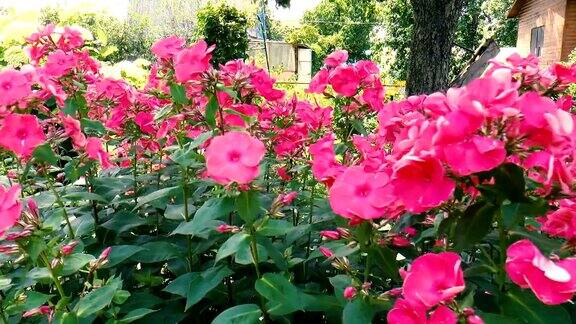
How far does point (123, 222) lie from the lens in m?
1.81

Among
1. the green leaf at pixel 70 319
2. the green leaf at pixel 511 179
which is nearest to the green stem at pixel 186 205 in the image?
the green leaf at pixel 70 319

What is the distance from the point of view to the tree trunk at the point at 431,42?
6.50 meters

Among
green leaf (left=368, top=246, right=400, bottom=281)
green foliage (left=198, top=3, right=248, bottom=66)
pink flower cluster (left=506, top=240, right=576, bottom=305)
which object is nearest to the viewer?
pink flower cluster (left=506, top=240, right=576, bottom=305)

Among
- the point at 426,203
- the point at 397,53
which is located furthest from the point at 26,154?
the point at 397,53

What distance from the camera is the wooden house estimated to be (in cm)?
1519

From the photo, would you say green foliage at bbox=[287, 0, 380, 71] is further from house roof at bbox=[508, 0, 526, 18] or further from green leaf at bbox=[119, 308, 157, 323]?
green leaf at bbox=[119, 308, 157, 323]

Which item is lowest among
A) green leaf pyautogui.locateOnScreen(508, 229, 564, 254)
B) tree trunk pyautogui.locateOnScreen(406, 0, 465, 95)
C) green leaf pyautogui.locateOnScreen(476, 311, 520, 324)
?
green leaf pyautogui.locateOnScreen(476, 311, 520, 324)

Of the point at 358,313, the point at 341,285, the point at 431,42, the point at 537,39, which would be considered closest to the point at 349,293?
the point at 358,313

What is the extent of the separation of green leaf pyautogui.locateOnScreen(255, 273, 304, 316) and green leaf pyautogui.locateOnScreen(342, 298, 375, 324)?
0.15 metres

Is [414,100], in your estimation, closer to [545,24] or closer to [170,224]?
[170,224]

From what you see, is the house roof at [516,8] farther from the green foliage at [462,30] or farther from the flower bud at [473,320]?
the flower bud at [473,320]

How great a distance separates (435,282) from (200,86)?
933 mm

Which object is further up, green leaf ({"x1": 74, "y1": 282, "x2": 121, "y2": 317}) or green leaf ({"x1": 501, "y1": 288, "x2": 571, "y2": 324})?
green leaf ({"x1": 501, "y1": 288, "x2": 571, "y2": 324})

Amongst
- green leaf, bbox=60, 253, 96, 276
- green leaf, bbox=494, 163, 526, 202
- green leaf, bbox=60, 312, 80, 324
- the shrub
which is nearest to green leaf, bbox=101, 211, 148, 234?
the shrub
